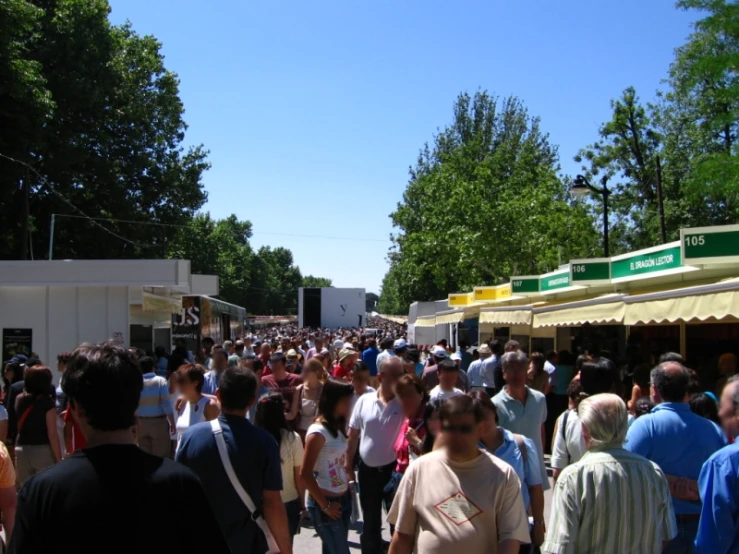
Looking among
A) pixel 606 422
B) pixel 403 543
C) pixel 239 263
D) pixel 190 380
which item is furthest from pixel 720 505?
pixel 239 263

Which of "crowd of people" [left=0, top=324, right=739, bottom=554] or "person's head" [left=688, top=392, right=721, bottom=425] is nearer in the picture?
"crowd of people" [left=0, top=324, right=739, bottom=554]

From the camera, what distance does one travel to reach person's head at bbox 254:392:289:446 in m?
5.19

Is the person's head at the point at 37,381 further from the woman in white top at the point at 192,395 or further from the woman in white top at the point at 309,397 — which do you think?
the woman in white top at the point at 309,397

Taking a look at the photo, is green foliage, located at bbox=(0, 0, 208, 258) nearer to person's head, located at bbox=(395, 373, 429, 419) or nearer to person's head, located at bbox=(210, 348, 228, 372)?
person's head, located at bbox=(210, 348, 228, 372)

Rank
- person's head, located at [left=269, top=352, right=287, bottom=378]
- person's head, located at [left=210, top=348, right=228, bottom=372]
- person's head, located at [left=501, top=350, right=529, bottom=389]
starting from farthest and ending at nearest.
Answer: person's head, located at [left=210, top=348, right=228, bottom=372]
person's head, located at [left=269, top=352, right=287, bottom=378]
person's head, located at [left=501, top=350, right=529, bottom=389]

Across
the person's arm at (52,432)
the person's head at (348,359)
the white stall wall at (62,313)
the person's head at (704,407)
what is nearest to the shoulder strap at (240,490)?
the person's head at (704,407)

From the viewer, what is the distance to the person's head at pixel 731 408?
3902 mm

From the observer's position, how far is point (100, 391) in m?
2.36

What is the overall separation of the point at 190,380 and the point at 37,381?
1612 mm

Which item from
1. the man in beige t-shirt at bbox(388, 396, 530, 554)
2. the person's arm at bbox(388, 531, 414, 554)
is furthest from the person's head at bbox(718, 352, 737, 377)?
the person's arm at bbox(388, 531, 414, 554)

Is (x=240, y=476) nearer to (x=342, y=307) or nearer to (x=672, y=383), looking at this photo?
(x=672, y=383)

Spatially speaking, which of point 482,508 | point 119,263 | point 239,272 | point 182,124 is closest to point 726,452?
point 482,508

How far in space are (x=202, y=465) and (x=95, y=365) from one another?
68.2 inches

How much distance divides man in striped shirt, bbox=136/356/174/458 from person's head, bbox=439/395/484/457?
172 inches
